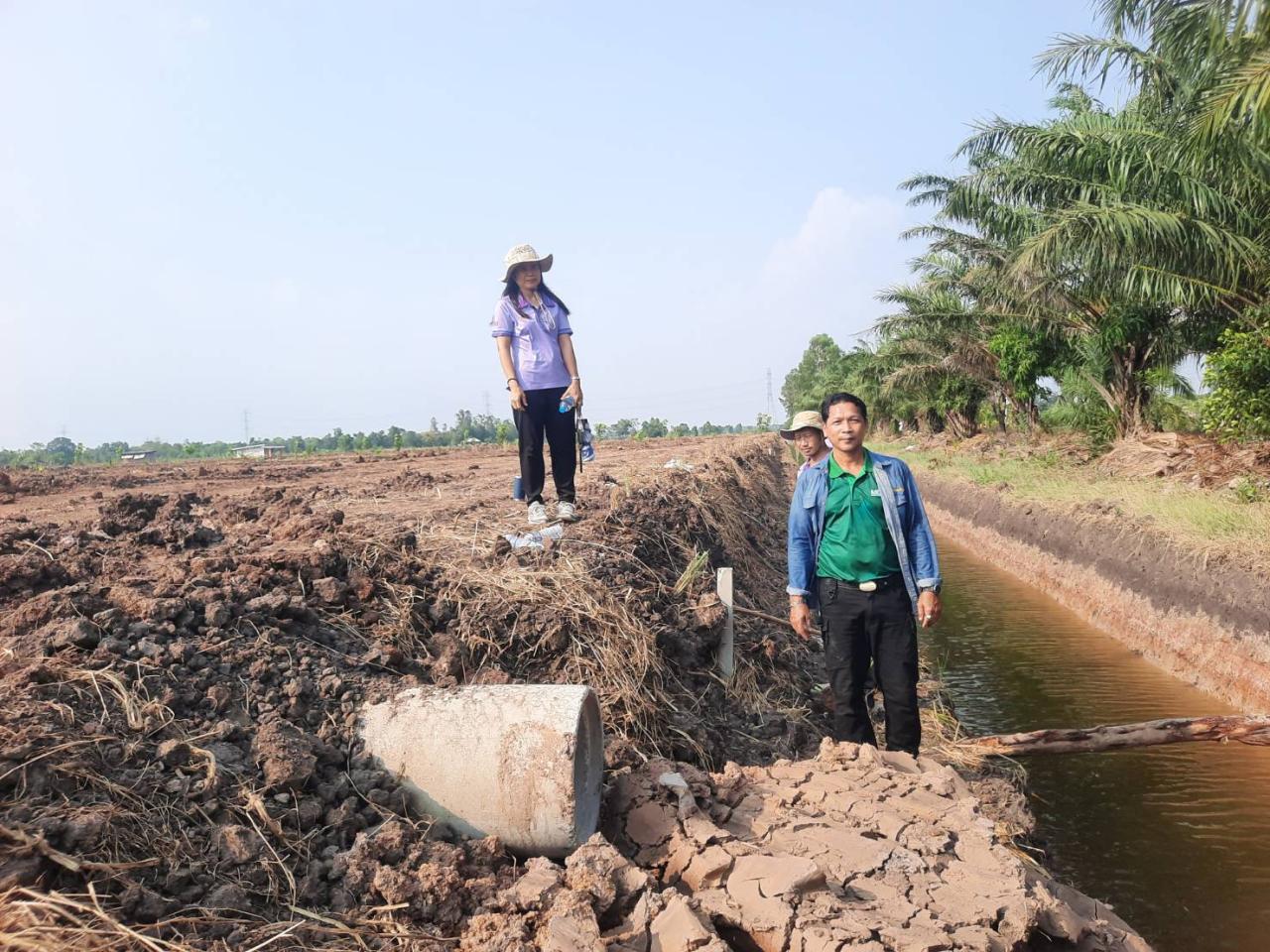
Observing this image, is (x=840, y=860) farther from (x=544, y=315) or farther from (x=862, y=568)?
(x=544, y=315)

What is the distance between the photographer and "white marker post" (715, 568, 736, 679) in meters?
4.84

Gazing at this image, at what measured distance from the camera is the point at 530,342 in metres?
5.17

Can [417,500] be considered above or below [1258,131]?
below

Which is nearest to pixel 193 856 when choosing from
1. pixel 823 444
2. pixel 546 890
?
pixel 546 890

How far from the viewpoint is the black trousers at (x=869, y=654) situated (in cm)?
370

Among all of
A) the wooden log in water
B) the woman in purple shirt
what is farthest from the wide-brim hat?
the wooden log in water

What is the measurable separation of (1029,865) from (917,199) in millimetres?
21593

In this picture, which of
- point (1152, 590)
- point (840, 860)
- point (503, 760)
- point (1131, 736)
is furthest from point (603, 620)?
point (1152, 590)

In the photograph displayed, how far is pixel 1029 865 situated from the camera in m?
3.35

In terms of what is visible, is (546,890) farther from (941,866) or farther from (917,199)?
(917,199)

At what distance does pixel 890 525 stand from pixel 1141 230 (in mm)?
10343

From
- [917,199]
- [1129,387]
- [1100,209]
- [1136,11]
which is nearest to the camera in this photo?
[1136,11]

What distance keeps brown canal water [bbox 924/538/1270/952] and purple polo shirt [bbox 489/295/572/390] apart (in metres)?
3.91

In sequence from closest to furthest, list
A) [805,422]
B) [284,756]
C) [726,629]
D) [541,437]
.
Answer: [284,756], [726,629], [541,437], [805,422]
